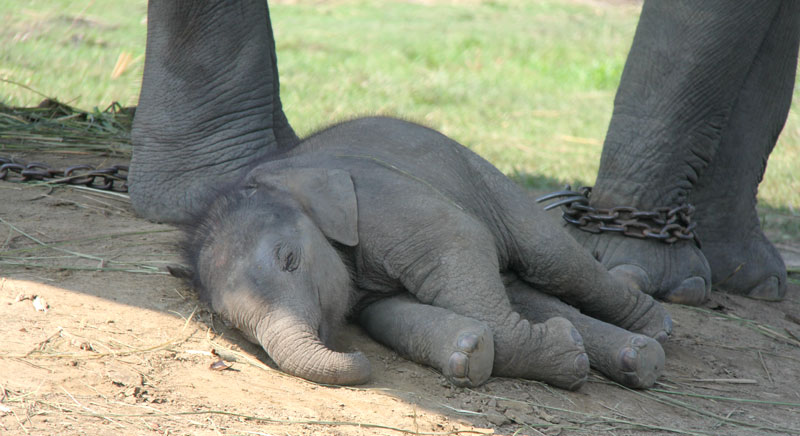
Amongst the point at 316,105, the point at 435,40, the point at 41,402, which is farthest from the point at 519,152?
the point at 41,402

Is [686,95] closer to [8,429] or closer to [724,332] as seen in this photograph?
[724,332]

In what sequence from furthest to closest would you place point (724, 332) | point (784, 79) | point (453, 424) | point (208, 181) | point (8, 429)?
point (784, 79)
point (208, 181)
point (724, 332)
point (453, 424)
point (8, 429)

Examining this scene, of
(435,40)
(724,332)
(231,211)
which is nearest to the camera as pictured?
(231,211)

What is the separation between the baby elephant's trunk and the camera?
226cm

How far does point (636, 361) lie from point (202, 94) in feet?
6.96

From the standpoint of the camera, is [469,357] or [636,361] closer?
[469,357]

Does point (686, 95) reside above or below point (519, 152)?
above

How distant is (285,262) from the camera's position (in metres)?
2.41

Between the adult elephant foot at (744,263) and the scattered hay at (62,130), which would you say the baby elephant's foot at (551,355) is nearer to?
the adult elephant foot at (744,263)

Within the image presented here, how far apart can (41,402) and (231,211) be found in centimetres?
78


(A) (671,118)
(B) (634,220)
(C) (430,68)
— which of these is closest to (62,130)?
(B) (634,220)

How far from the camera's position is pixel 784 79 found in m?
4.04

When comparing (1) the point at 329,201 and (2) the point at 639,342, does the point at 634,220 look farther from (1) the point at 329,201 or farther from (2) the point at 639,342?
(1) the point at 329,201

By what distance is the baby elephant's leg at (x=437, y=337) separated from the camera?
7.84 ft
